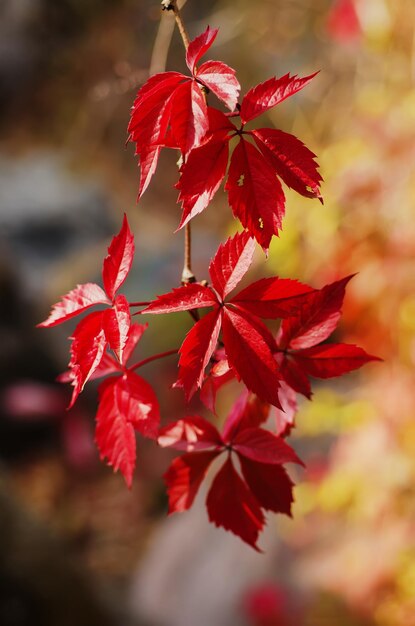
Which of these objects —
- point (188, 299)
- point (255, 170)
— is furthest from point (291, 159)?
point (188, 299)

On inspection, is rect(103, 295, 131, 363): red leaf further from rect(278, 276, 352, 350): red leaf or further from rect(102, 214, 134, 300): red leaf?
rect(278, 276, 352, 350): red leaf

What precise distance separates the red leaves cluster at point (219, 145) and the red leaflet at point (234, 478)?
194mm

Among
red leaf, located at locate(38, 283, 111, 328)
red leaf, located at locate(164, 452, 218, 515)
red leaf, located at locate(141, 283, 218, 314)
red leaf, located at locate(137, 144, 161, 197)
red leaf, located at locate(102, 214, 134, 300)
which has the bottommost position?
red leaf, located at locate(164, 452, 218, 515)

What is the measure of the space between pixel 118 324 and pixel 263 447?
0.17m

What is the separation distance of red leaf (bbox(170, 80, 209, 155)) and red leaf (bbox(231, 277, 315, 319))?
0.12m

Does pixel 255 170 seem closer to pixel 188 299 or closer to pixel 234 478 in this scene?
pixel 188 299

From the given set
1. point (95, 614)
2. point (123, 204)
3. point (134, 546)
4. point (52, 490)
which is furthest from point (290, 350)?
point (123, 204)

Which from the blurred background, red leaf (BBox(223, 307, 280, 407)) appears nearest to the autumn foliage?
red leaf (BBox(223, 307, 280, 407))

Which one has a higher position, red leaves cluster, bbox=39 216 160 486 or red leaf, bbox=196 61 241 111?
red leaf, bbox=196 61 241 111

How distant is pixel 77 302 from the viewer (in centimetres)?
56

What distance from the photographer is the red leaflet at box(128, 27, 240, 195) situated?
1.58ft

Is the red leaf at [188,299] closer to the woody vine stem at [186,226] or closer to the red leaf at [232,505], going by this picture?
the woody vine stem at [186,226]

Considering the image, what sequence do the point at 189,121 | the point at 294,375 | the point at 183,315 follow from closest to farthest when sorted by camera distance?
the point at 189,121 < the point at 294,375 < the point at 183,315

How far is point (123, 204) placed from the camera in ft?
14.1
